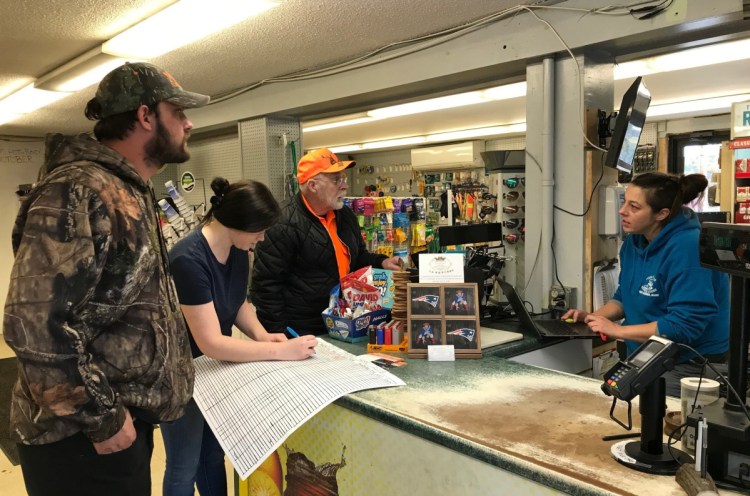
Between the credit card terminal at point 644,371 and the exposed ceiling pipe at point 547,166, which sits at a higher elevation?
the exposed ceiling pipe at point 547,166

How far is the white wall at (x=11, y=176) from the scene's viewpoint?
770cm

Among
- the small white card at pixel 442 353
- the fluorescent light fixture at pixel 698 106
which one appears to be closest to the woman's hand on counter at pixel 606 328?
the small white card at pixel 442 353

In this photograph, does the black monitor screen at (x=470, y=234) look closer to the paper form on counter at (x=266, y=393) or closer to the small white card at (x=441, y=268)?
the small white card at (x=441, y=268)

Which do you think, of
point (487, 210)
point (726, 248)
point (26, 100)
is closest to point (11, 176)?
point (26, 100)

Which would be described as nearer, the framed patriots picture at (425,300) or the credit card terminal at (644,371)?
the credit card terminal at (644,371)

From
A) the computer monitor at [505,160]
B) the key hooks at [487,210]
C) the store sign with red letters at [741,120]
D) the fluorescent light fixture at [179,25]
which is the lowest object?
the key hooks at [487,210]

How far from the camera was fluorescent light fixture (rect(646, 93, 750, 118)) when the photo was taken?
5923mm

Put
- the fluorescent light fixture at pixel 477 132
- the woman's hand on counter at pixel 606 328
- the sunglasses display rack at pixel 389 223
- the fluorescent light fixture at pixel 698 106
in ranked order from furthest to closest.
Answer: the fluorescent light fixture at pixel 477 132 < the fluorescent light fixture at pixel 698 106 < the sunglasses display rack at pixel 389 223 < the woman's hand on counter at pixel 606 328

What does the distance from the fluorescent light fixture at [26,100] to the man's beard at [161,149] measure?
3.54 meters

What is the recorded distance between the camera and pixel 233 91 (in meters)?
4.74

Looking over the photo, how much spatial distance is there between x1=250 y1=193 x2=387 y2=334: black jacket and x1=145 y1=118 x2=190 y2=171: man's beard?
3.20 ft

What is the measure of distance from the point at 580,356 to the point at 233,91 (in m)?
3.51

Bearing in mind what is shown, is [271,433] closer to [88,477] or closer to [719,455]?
[88,477]

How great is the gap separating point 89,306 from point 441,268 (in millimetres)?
1363
